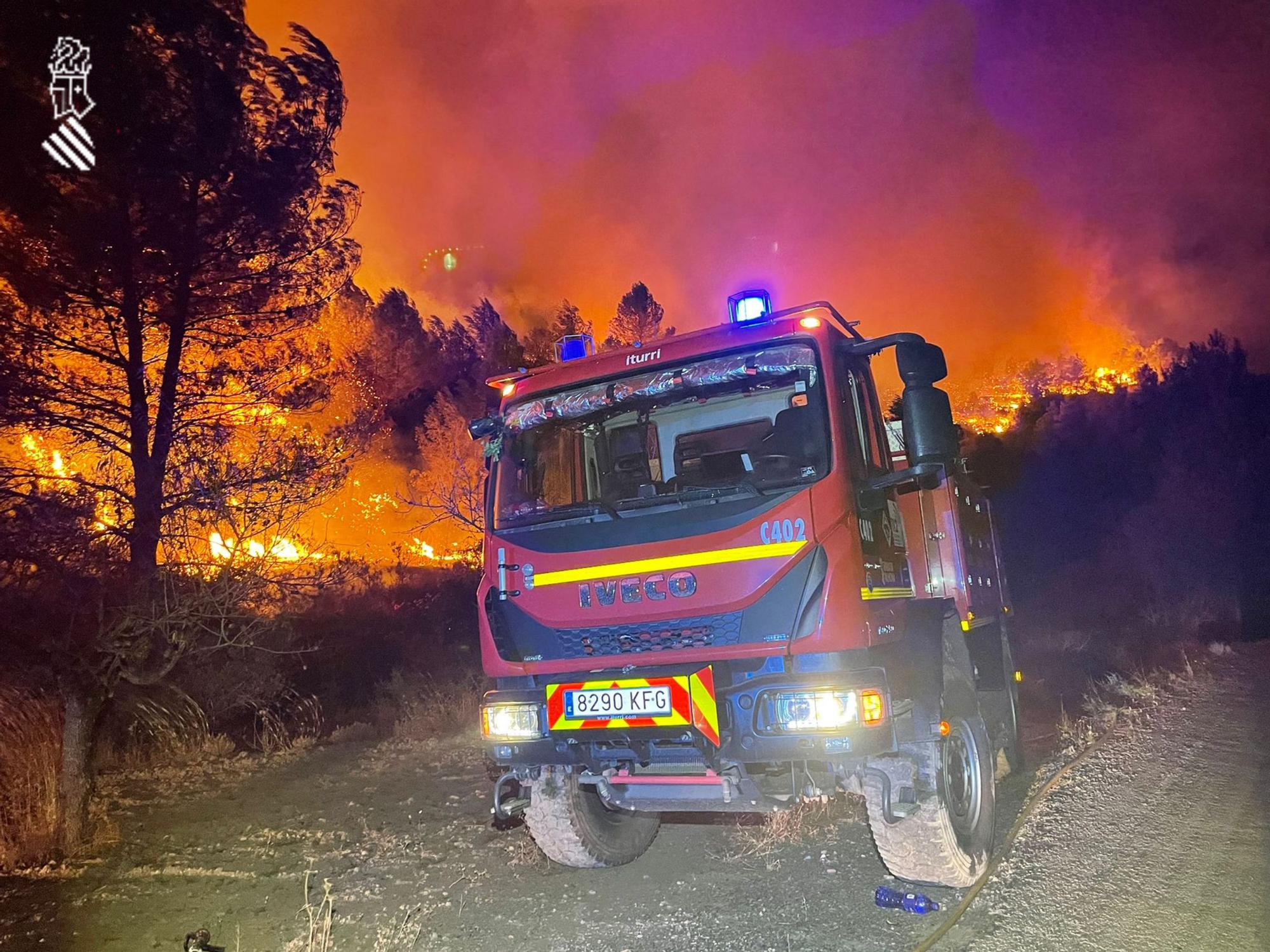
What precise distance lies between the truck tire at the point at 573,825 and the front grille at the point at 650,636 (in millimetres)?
A: 894

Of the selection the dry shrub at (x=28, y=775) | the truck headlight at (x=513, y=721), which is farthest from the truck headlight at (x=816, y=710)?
the dry shrub at (x=28, y=775)

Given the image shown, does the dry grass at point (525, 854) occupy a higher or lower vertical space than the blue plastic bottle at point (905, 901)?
higher

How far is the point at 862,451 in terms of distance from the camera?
412 centimetres

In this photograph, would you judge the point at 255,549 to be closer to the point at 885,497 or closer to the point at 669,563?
the point at 669,563

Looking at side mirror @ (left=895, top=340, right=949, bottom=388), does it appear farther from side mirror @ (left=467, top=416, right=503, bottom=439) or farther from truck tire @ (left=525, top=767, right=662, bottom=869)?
truck tire @ (left=525, top=767, right=662, bottom=869)

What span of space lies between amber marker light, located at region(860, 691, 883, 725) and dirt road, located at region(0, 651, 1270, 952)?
103 centimetres

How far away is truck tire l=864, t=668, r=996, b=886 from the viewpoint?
3936mm

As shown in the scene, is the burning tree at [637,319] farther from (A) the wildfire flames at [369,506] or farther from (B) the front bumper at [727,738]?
(B) the front bumper at [727,738]

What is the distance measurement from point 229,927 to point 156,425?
6316 millimetres

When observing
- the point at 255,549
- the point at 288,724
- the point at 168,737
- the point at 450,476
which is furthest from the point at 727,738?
the point at 450,476

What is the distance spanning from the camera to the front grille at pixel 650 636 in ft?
12.6

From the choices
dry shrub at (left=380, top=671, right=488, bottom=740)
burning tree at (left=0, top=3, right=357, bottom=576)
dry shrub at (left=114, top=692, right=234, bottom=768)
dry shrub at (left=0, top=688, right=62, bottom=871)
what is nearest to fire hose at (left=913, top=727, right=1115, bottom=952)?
dry shrub at (left=380, top=671, right=488, bottom=740)

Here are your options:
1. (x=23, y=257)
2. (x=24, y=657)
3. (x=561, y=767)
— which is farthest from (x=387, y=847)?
(x=23, y=257)

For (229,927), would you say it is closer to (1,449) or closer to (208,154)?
(1,449)
